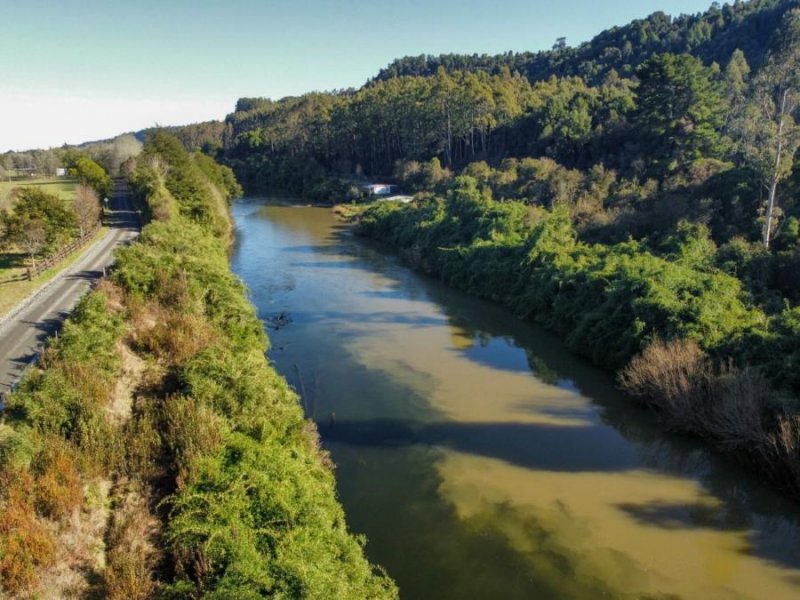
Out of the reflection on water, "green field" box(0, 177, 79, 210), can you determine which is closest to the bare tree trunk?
the reflection on water

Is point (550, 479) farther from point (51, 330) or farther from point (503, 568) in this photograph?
point (51, 330)

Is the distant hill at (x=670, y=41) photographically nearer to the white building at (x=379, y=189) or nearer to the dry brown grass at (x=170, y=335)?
the white building at (x=379, y=189)

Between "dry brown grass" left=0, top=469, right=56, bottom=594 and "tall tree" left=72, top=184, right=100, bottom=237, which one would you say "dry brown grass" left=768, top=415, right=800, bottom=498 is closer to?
"dry brown grass" left=0, top=469, right=56, bottom=594

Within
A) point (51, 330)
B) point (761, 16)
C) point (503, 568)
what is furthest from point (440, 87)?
point (503, 568)

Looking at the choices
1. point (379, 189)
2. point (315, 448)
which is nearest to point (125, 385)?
point (315, 448)

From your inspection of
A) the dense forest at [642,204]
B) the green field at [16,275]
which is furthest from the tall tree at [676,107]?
the green field at [16,275]

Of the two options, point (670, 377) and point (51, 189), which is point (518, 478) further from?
point (51, 189)
